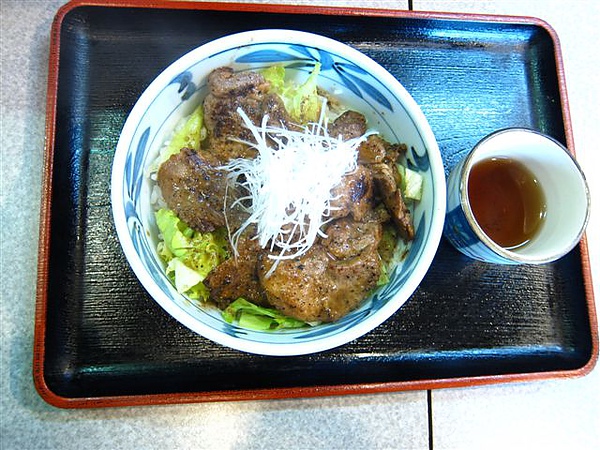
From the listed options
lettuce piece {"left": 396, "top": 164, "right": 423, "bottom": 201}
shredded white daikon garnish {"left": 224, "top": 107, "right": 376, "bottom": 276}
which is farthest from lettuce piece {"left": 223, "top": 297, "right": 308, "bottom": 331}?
lettuce piece {"left": 396, "top": 164, "right": 423, "bottom": 201}

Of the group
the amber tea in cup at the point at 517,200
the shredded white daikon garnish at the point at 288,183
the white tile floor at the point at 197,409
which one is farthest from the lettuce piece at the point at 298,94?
the white tile floor at the point at 197,409

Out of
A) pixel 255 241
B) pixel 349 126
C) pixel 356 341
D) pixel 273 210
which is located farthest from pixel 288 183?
pixel 356 341

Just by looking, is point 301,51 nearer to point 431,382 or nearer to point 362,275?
point 362,275

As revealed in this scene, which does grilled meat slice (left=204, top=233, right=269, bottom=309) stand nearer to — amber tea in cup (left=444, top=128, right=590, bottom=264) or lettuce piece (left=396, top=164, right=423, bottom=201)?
lettuce piece (left=396, top=164, right=423, bottom=201)

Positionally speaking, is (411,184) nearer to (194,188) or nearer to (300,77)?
(300,77)

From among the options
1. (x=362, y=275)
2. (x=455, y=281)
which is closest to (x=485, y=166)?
→ (x=455, y=281)
